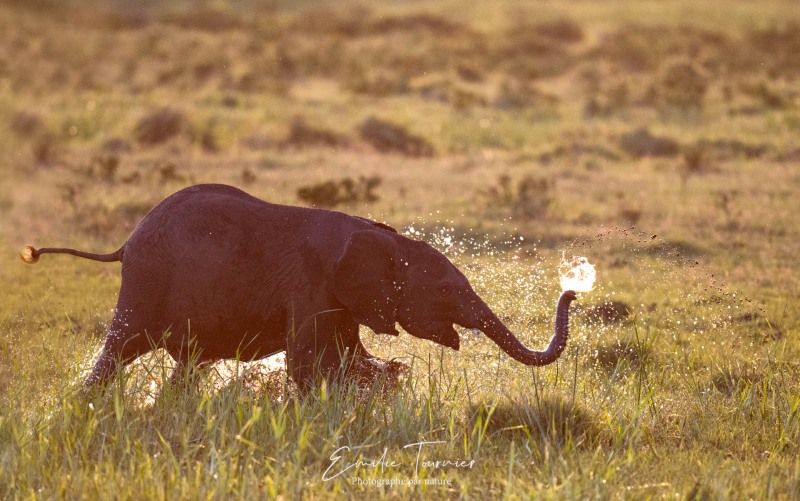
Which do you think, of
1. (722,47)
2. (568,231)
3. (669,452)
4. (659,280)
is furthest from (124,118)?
(722,47)

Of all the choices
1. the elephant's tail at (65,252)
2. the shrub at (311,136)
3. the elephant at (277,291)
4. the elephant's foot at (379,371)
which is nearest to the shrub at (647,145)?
the shrub at (311,136)

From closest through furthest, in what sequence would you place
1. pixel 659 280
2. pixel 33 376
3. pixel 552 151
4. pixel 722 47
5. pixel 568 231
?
pixel 33 376 → pixel 659 280 → pixel 568 231 → pixel 552 151 → pixel 722 47

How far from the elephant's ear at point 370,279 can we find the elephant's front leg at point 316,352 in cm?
15

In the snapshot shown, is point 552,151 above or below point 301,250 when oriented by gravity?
above

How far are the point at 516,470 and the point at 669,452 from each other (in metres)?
0.95

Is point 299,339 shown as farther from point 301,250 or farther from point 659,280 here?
point 659,280

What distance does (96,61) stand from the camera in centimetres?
3525

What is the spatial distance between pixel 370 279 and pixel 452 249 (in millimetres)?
5763

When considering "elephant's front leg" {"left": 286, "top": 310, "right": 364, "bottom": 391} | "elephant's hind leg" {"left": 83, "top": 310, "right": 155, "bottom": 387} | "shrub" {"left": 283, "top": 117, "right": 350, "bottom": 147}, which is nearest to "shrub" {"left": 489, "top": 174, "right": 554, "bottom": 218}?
"shrub" {"left": 283, "top": 117, "right": 350, "bottom": 147}

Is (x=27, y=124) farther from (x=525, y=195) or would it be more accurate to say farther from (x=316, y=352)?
(x=316, y=352)

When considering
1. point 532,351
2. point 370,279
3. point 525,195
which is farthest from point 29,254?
point 525,195

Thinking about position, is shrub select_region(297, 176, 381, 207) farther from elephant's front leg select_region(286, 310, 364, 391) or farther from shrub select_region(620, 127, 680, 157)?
elephant's front leg select_region(286, 310, 364, 391)

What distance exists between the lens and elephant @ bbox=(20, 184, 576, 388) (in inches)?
251

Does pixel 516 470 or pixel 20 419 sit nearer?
pixel 516 470
